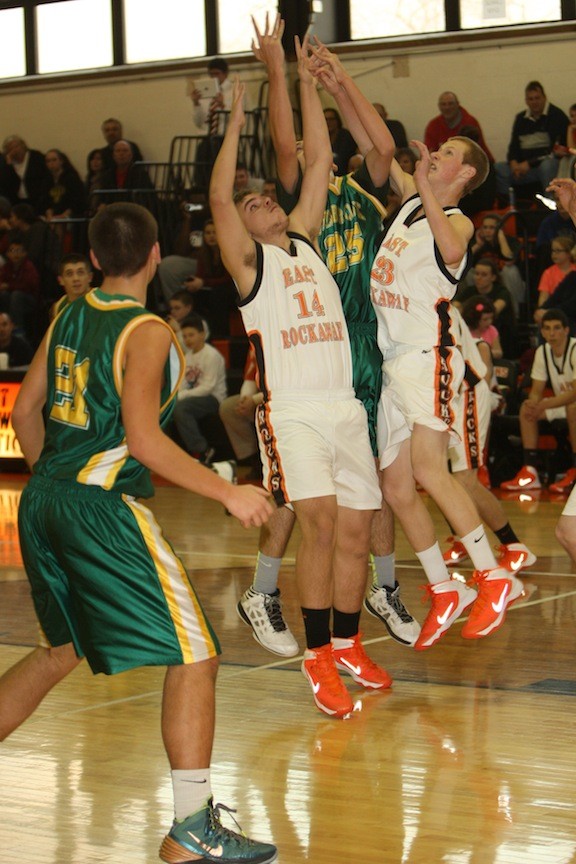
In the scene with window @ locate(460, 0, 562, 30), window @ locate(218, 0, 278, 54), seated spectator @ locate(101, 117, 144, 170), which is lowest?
seated spectator @ locate(101, 117, 144, 170)

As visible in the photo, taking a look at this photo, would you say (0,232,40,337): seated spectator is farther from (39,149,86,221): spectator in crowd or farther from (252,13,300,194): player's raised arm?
(252,13,300,194): player's raised arm

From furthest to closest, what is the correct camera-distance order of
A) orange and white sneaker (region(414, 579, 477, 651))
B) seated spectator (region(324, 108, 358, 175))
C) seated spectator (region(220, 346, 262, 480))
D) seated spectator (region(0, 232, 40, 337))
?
seated spectator (region(0, 232, 40, 337))
seated spectator (region(324, 108, 358, 175))
seated spectator (region(220, 346, 262, 480))
orange and white sneaker (region(414, 579, 477, 651))

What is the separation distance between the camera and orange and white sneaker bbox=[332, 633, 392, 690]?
16.3 ft

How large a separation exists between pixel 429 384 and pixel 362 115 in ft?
3.58

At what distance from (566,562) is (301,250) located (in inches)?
136

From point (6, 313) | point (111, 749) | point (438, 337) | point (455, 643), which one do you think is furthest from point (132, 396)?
point (6, 313)

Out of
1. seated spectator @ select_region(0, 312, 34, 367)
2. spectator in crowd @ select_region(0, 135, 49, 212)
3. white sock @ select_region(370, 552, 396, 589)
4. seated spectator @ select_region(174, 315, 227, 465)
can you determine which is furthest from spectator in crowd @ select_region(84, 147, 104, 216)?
white sock @ select_region(370, 552, 396, 589)

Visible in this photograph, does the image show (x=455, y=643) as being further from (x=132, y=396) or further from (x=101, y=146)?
(x=101, y=146)

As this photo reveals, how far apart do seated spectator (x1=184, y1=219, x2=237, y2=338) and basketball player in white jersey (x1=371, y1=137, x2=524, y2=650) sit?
28.6 feet

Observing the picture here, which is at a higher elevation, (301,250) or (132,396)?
(301,250)

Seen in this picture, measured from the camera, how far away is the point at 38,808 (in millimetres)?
3709

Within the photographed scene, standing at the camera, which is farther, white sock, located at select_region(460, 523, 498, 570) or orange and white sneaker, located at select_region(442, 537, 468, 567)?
orange and white sneaker, located at select_region(442, 537, 468, 567)

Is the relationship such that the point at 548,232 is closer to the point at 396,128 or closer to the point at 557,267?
the point at 557,267

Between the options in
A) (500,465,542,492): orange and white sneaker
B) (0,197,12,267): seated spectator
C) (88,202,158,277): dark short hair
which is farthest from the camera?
(0,197,12,267): seated spectator
